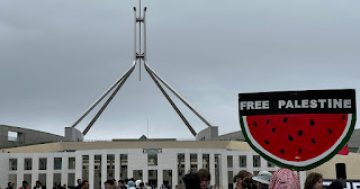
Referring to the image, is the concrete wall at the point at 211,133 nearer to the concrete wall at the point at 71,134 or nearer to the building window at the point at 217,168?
the building window at the point at 217,168

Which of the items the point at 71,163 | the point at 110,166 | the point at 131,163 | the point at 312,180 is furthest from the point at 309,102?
the point at 71,163

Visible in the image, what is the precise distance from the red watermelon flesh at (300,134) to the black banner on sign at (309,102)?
5cm

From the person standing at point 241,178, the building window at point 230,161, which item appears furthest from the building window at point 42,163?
the person standing at point 241,178

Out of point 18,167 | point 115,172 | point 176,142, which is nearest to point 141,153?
point 115,172

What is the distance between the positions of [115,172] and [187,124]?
21837 mm

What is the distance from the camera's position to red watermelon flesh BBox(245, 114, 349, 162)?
5816mm

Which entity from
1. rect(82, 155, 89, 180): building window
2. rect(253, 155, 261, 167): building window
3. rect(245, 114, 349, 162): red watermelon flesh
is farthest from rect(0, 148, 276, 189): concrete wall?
rect(245, 114, 349, 162): red watermelon flesh

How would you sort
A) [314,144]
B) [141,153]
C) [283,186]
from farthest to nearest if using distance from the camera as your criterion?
[141,153]
[314,144]
[283,186]

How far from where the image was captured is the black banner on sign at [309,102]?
5.85m

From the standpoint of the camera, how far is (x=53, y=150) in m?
57.2

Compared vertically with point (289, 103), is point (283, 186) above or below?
below

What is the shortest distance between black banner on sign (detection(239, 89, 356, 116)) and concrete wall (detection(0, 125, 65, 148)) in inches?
2400

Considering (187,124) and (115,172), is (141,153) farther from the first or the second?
(187,124)

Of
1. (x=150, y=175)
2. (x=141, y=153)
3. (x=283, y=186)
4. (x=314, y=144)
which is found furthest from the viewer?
(x=150, y=175)
